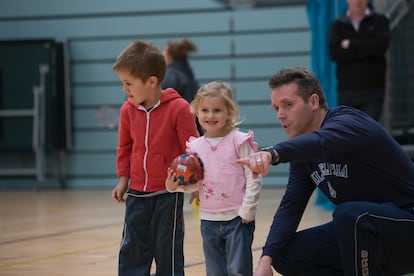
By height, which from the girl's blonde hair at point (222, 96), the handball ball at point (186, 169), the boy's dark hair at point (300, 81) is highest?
the boy's dark hair at point (300, 81)

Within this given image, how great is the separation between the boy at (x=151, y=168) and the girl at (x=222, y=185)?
192mm

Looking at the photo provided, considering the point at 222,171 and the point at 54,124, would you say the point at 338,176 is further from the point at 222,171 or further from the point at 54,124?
the point at 54,124

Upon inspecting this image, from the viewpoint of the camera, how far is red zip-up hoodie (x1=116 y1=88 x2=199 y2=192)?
4.59m

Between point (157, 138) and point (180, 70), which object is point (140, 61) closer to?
point (157, 138)

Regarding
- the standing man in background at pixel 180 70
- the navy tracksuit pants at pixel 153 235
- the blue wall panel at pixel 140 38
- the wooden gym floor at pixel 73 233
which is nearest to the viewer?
the navy tracksuit pants at pixel 153 235

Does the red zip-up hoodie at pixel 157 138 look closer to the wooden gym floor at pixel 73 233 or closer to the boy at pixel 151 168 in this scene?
the boy at pixel 151 168

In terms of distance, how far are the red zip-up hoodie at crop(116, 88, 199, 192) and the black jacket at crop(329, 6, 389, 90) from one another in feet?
14.1

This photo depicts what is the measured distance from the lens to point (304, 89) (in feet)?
12.3

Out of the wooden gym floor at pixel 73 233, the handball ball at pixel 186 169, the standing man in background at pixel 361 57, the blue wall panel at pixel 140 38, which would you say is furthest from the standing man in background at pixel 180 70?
the handball ball at pixel 186 169

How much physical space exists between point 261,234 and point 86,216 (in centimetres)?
281

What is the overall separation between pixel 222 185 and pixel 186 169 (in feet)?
1.22

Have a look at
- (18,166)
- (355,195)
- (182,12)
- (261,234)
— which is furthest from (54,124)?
(355,195)

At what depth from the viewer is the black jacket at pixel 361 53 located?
8.66 meters

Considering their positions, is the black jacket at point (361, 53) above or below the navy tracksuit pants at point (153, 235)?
above
